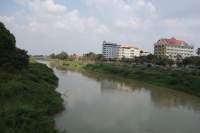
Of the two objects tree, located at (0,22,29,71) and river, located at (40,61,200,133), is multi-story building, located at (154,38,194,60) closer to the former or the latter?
river, located at (40,61,200,133)

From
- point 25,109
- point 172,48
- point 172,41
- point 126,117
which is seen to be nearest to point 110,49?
point 172,41

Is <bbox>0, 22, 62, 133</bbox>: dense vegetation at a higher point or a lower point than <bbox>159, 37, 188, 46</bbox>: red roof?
lower

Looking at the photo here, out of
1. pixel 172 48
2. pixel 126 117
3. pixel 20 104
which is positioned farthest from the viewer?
pixel 172 48

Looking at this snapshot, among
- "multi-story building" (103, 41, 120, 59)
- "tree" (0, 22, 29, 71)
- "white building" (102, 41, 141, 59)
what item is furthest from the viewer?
"multi-story building" (103, 41, 120, 59)

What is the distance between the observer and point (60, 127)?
9555mm

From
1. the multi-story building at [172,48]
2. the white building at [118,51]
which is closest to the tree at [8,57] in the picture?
the multi-story building at [172,48]

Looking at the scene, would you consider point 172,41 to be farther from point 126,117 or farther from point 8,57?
point 126,117

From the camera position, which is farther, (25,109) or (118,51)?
(118,51)

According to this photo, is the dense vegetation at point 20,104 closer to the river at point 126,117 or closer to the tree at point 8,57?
the tree at point 8,57

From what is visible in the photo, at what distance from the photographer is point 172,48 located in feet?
234

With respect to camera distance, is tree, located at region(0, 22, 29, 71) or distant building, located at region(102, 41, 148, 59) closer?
tree, located at region(0, 22, 29, 71)

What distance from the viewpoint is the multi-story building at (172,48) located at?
232ft

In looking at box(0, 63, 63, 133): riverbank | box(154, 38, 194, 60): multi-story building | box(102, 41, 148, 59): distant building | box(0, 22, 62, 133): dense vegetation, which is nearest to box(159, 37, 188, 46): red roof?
box(154, 38, 194, 60): multi-story building

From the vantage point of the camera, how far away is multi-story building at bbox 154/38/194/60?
70.6m
